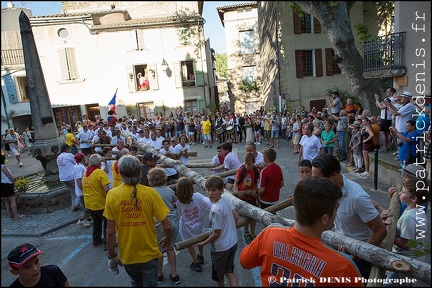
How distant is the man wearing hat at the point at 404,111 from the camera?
712cm

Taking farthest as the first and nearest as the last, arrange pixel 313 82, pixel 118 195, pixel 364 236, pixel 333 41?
pixel 313 82 < pixel 333 41 < pixel 118 195 < pixel 364 236

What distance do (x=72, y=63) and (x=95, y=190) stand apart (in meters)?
23.3

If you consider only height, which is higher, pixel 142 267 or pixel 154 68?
pixel 154 68

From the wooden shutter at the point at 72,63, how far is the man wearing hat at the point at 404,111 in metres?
24.9

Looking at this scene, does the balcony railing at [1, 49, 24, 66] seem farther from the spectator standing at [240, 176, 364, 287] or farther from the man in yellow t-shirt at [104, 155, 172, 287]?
the spectator standing at [240, 176, 364, 287]

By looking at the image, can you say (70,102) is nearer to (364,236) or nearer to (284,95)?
(284,95)

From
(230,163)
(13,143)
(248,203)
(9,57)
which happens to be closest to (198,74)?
(13,143)

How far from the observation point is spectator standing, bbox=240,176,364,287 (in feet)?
5.72

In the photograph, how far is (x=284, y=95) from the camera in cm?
1869

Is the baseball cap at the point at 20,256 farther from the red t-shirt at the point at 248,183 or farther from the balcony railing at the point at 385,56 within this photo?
the balcony railing at the point at 385,56

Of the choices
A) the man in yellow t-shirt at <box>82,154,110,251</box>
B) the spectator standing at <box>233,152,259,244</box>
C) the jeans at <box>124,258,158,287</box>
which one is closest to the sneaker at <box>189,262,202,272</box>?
the spectator standing at <box>233,152,259,244</box>

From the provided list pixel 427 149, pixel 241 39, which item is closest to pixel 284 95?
pixel 241 39

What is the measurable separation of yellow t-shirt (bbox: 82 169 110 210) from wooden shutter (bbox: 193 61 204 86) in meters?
21.8

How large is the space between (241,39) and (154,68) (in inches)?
307
